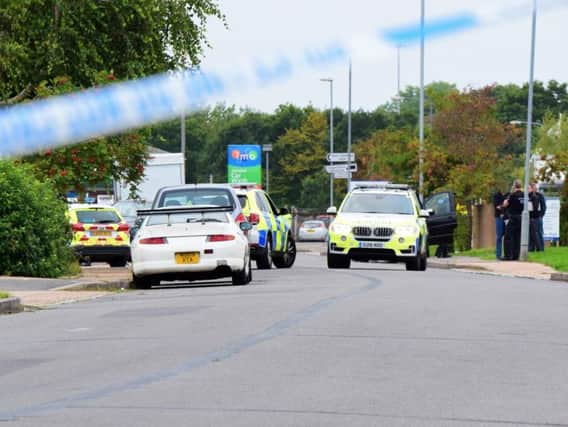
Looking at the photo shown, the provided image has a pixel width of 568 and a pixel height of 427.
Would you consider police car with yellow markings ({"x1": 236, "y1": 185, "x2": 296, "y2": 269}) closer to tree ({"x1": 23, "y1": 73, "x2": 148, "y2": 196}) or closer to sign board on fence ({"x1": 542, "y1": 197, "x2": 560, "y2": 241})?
tree ({"x1": 23, "y1": 73, "x2": 148, "y2": 196})

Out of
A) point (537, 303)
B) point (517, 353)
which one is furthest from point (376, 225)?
point (517, 353)

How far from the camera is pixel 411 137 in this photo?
59.4 meters

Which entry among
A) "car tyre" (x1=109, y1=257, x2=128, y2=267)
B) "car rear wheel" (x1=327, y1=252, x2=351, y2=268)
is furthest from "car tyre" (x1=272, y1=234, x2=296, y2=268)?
"car tyre" (x1=109, y1=257, x2=128, y2=267)

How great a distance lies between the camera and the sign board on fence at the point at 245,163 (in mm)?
83688

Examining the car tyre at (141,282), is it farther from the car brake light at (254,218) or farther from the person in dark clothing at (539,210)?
the person in dark clothing at (539,210)

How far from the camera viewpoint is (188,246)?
22.9 metres

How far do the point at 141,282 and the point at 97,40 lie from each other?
17.6ft

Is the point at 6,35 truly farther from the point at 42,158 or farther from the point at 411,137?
the point at 411,137

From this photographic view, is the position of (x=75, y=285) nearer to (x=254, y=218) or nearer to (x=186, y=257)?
(x=186, y=257)

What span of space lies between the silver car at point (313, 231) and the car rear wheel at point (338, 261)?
54743mm

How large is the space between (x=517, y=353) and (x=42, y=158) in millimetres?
20013

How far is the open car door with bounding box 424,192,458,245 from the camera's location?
41156mm

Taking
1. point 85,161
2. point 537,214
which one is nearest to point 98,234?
point 85,161

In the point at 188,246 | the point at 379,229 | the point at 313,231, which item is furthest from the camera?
the point at 313,231
